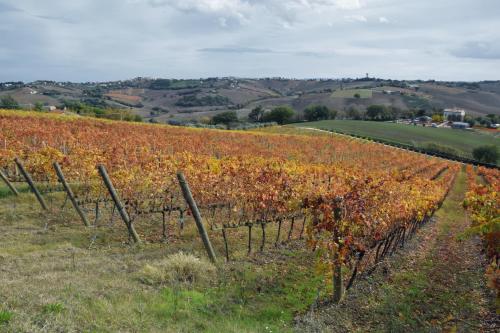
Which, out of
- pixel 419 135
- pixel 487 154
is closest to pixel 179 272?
pixel 487 154

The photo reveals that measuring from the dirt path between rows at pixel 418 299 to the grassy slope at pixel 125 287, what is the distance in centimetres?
83

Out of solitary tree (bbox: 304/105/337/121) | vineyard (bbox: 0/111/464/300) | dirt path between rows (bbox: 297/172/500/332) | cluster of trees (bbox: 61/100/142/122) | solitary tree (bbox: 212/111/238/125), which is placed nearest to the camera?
dirt path between rows (bbox: 297/172/500/332)

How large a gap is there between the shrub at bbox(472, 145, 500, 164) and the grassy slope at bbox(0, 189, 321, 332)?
190 feet

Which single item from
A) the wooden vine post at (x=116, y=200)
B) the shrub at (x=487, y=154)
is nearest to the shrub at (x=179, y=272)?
the wooden vine post at (x=116, y=200)

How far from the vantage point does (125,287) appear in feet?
23.5

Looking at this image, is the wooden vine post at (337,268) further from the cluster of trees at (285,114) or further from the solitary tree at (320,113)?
the solitary tree at (320,113)

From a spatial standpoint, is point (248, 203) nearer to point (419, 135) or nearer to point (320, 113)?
point (419, 135)

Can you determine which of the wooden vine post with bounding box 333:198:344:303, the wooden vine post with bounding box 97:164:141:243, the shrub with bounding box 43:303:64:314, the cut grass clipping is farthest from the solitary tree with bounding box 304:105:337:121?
the cut grass clipping

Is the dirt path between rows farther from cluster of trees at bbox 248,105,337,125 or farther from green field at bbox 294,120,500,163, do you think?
cluster of trees at bbox 248,105,337,125

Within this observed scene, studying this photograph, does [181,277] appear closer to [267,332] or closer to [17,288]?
[267,332]

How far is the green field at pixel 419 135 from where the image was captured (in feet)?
218

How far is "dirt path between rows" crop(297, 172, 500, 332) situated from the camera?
292 inches

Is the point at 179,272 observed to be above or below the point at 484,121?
above

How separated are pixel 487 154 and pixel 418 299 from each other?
195 ft
